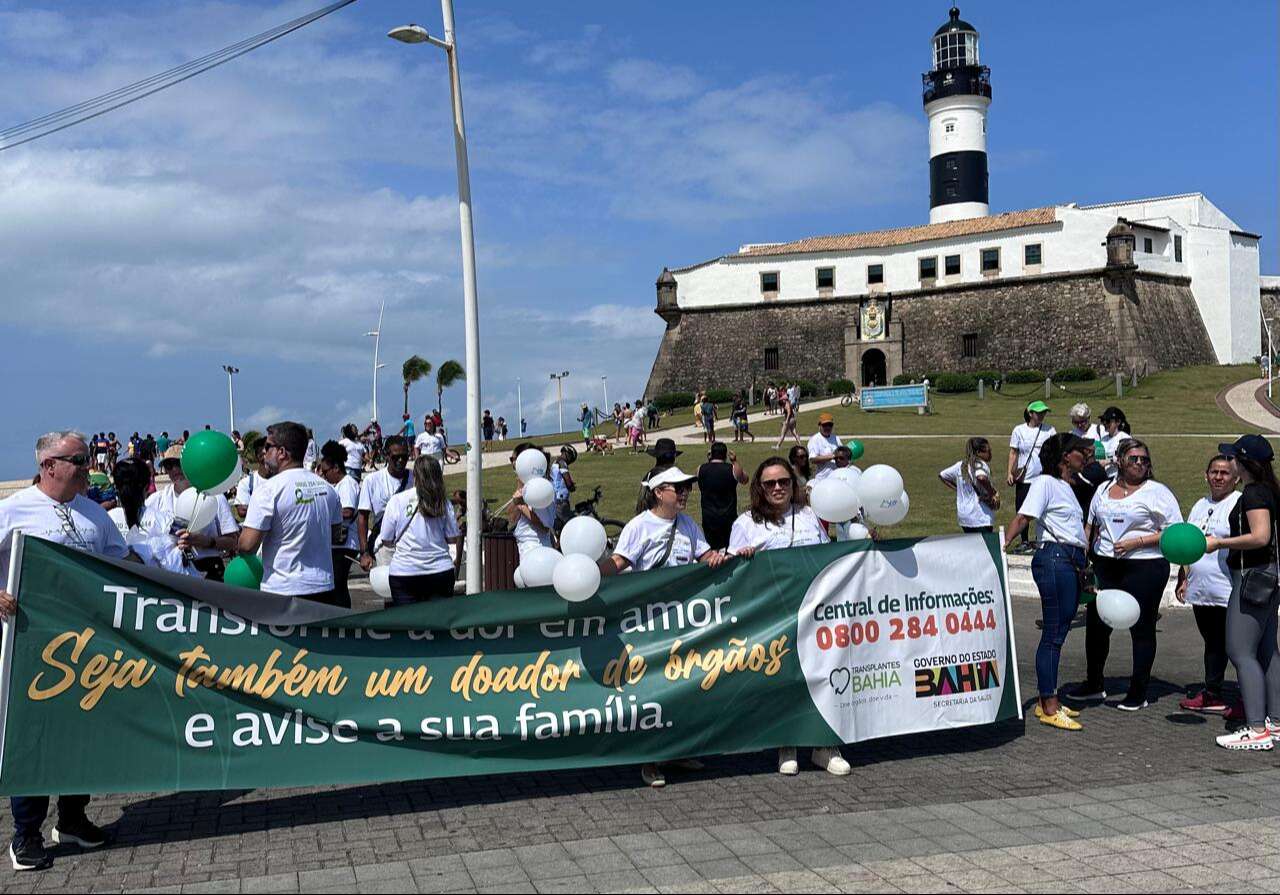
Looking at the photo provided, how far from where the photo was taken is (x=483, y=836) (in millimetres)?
5031

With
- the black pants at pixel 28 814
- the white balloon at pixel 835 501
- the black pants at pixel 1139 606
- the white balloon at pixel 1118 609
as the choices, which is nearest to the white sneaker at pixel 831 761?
the white balloon at pixel 835 501

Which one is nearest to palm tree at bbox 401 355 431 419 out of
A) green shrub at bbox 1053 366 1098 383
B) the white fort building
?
the white fort building

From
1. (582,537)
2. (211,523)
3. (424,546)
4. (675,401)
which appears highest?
(675,401)

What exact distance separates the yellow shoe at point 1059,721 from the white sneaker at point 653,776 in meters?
2.67

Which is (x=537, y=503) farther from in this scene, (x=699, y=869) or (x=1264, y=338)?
(x=1264, y=338)

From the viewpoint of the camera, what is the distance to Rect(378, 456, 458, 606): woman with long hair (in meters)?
7.00

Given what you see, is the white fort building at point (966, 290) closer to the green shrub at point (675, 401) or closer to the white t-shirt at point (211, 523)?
the green shrub at point (675, 401)

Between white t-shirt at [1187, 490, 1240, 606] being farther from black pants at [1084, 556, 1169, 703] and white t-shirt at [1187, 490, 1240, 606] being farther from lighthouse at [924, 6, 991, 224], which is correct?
lighthouse at [924, 6, 991, 224]

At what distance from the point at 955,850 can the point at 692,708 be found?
164 centimetres

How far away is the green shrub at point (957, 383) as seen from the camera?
5303 centimetres

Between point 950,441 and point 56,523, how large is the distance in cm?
2806

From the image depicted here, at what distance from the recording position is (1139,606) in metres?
7.13

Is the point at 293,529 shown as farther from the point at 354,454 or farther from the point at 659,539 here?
the point at 354,454

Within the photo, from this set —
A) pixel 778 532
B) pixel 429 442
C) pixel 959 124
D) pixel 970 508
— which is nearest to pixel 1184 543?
pixel 778 532
